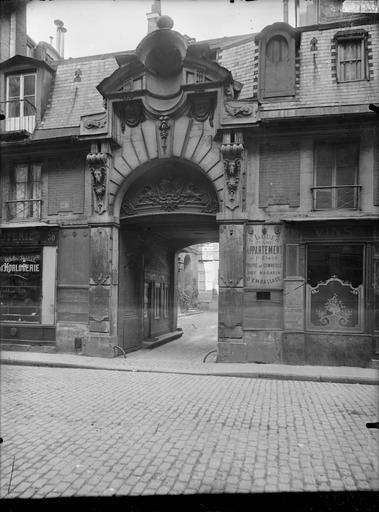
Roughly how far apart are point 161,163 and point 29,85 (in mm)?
5441

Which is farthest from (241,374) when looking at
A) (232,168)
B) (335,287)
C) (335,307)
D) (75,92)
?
(75,92)

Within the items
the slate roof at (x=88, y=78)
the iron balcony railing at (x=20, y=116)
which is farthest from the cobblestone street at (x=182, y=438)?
the slate roof at (x=88, y=78)

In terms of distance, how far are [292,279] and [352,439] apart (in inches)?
252

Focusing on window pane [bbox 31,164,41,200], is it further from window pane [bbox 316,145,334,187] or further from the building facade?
window pane [bbox 316,145,334,187]

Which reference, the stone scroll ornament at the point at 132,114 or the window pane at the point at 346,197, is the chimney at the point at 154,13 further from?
the window pane at the point at 346,197

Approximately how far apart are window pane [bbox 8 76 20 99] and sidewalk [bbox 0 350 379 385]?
836cm

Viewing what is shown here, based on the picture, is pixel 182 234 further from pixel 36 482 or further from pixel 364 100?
pixel 36 482

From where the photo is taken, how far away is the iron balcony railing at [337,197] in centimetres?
1182

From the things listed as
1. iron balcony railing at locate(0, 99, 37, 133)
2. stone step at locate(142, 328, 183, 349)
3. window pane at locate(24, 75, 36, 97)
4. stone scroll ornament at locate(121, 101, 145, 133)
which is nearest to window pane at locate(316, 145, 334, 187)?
stone scroll ornament at locate(121, 101, 145, 133)

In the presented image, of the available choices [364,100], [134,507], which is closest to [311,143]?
[364,100]

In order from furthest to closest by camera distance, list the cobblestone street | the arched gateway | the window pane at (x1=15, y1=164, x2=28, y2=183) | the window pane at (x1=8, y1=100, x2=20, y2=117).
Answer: the window pane at (x1=8, y1=100, x2=20, y2=117), the window pane at (x1=15, y1=164, x2=28, y2=183), the arched gateway, the cobblestone street

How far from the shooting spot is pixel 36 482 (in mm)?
4418

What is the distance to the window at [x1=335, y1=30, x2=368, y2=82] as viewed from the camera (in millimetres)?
12648

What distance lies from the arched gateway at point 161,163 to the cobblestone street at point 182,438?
392 cm
